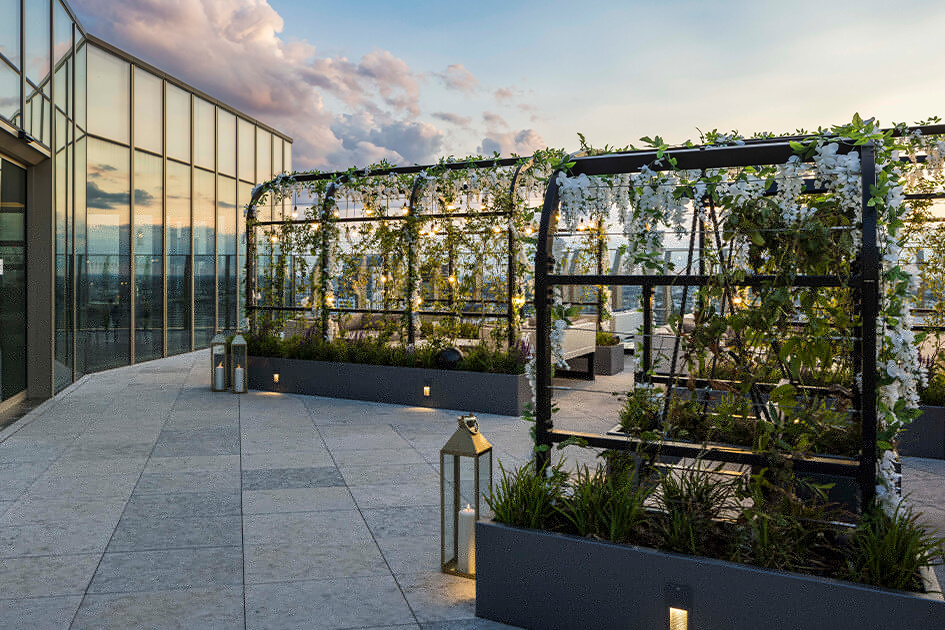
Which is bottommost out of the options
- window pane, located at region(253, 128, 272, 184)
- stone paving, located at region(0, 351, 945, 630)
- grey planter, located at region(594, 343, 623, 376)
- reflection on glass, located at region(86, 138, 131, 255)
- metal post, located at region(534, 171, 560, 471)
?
stone paving, located at region(0, 351, 945, 630)

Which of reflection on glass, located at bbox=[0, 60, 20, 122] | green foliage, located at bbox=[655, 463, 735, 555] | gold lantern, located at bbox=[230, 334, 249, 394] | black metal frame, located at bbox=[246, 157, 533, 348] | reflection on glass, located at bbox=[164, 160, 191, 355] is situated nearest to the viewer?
green foliage, located at bbox=[655, 463, 735, 555]

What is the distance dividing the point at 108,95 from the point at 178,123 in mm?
1977

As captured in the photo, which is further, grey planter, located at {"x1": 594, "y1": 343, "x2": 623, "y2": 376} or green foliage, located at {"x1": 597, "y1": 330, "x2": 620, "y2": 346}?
green foliage, located at {"x1": 597, "y1": 330, "x2": 620, "y2": 346}

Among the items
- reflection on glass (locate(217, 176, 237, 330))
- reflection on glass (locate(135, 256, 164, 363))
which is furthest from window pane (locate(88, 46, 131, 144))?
reflection on glass (locate(217, 176, 237, 330))

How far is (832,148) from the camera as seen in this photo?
285 cm

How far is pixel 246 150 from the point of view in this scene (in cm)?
1628

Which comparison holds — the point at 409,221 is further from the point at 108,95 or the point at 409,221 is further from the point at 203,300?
the point at 203,300

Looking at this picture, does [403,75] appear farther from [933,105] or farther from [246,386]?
[933,105]

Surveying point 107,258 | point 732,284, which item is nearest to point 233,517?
point 732,284

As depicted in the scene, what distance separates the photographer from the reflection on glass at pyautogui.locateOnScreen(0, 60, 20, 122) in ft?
23.2

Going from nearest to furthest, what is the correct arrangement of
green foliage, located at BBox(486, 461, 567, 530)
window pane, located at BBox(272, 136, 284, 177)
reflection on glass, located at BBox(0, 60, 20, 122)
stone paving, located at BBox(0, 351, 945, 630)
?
green foliage, located at BBox(486, 461, 567, 530)
stone paving, located at BBox(0, 351, 945, 630)
reflection on glass, located at BBox(0, 60, 20, 122)
window pane, located at BBox(272, 136, 284, 177)

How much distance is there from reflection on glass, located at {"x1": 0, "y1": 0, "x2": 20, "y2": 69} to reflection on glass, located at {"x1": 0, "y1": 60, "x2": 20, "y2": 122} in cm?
7

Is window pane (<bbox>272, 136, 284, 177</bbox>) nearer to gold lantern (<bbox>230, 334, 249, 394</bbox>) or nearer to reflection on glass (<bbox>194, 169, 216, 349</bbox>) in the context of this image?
reflection on glass (<bbox>194, 169, 216, 349</bbox>)

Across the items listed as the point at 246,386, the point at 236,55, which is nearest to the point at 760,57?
the point at 246,386
